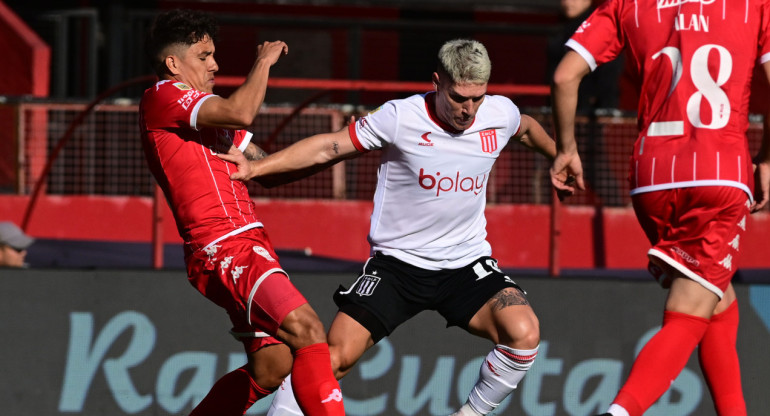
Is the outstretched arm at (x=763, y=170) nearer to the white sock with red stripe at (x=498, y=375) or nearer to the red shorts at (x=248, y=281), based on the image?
the white sock with red stripe at (x=498, y=375)

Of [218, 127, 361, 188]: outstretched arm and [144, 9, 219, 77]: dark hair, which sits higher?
[144, 9, 219, 77]: dark hair

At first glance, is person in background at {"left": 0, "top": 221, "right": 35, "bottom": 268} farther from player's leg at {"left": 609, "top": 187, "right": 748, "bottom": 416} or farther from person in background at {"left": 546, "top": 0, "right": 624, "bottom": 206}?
player's leg at {"left": 609, "top": 187, "right": 748, "bottom": 416}

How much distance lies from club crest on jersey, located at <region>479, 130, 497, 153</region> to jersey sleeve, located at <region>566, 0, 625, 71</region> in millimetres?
851

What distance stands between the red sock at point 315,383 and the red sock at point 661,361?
3.91 feet

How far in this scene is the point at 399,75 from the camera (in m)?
13.0

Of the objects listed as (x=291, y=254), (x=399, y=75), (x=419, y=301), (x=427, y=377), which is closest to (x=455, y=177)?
(x=419, y=301)

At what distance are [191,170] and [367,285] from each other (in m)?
1.00

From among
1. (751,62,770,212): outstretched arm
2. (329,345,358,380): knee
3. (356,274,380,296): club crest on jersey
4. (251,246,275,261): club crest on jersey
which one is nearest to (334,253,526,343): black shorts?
(356,274,380,296): club crest on jersey

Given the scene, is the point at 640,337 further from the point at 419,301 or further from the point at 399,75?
the point at 399,75

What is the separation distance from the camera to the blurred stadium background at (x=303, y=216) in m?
7.37

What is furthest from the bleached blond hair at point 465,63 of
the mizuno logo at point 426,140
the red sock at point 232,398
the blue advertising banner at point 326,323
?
the blue advertising banner at point 326,323

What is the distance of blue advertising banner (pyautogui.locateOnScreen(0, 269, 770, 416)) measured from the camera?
24.0 ft

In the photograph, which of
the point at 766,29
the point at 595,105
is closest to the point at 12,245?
the point at 595,105

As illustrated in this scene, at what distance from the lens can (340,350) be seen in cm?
535
